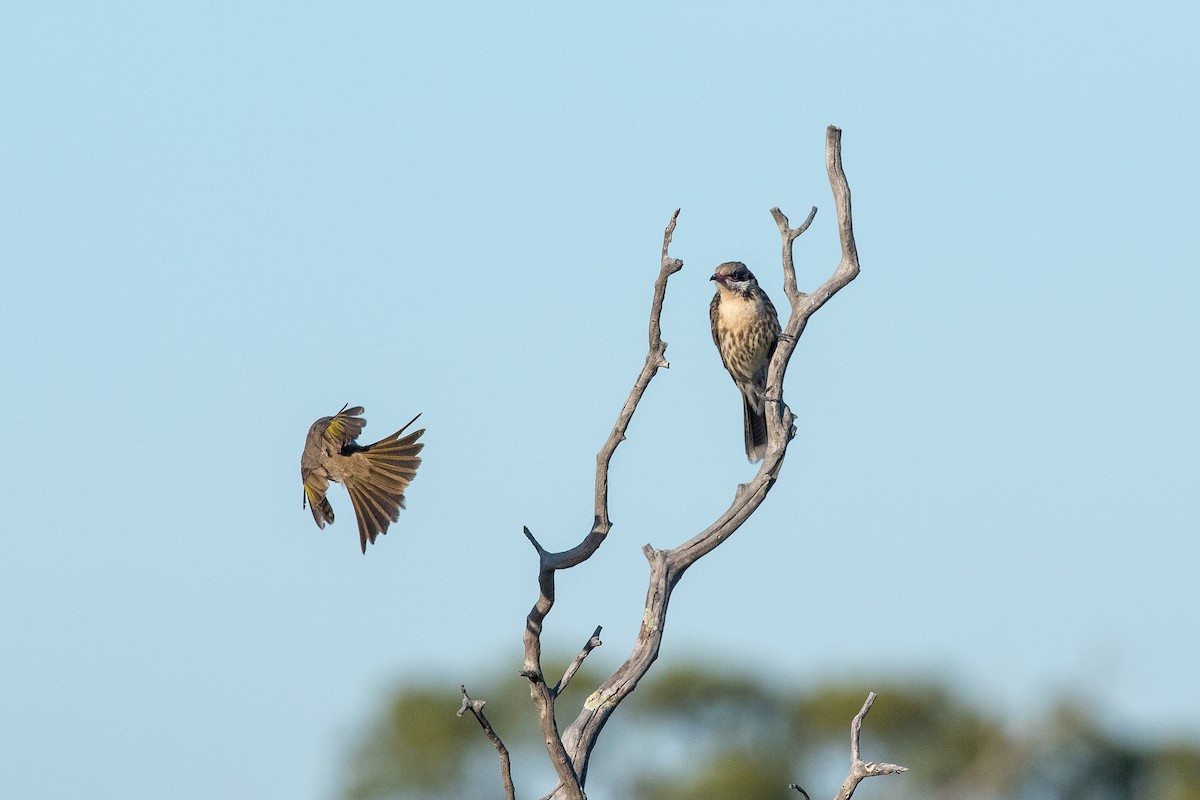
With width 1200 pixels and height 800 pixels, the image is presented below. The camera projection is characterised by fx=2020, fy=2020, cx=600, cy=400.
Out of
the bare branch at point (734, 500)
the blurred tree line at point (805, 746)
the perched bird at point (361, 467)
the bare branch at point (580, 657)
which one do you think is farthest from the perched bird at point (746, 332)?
the blurred tree line at point (805, 746)

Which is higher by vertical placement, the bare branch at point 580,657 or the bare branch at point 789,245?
the bare branch at point 789,245

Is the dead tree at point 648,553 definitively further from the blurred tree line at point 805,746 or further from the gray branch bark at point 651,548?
the blurred tree line at point 805,746

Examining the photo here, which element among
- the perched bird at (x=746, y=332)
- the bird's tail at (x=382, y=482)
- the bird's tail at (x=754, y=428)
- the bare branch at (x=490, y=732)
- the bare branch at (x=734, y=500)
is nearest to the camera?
the bare branch at (x=490, y=732)

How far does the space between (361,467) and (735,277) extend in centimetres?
454

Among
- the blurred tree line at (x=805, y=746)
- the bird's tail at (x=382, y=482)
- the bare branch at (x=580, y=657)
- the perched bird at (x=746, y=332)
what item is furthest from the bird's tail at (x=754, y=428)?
the blurred tree line at (x=805, y=746)

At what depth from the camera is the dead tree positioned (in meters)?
7.87

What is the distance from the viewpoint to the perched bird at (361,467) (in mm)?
9102

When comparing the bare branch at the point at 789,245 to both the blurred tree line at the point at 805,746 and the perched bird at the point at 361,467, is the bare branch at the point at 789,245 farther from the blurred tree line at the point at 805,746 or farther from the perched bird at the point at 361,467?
the blurred tree line at the point at 805,746

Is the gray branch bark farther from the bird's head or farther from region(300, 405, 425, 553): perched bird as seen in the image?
the bird's head

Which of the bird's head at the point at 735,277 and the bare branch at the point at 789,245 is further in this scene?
the bird's head at the point at 735,277

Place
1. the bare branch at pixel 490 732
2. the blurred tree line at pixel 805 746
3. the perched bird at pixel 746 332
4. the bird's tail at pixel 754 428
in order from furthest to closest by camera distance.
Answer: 1. the blurred tree line at pixel 805 746
2. the perched bird at pixel 746 332
3. the bird's tail at pixel 754 428
4. the bare branch at pixel 490 732

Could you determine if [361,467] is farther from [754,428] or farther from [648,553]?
[754,428]

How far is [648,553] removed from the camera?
8469 millimetres

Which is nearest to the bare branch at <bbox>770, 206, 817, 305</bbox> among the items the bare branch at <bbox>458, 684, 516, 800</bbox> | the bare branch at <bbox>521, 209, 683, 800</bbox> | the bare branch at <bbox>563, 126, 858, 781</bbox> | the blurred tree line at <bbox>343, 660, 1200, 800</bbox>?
the bare branch at <bbox>563, 126, 858, 781</bbox>
